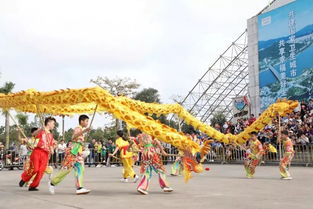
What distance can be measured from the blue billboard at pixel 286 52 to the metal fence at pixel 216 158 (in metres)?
5.11

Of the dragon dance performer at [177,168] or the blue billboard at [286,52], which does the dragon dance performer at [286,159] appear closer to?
the dragon dance performer at [177,168]

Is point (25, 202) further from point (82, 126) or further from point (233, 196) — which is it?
point (233, 196)

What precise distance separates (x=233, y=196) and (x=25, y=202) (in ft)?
12.3

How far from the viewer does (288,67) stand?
22.7 m

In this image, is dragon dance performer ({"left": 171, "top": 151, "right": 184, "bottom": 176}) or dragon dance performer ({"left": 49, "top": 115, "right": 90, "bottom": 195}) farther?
dragon dance performer ({"left": 171, "top": 151, "right": 184, "bottom": 176})

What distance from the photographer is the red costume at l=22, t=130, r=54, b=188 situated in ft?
28.4

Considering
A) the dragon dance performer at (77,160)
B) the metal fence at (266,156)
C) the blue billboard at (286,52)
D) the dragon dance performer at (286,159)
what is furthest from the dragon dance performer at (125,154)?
the blue billboard at (286,52)

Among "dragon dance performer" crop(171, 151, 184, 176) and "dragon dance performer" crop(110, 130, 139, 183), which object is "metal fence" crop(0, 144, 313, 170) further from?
"dragon dance performer" crop(110, 130, 139, 183)

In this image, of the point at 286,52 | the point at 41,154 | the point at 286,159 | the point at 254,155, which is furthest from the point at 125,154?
the point at 286,52

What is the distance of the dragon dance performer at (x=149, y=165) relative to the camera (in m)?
7.90

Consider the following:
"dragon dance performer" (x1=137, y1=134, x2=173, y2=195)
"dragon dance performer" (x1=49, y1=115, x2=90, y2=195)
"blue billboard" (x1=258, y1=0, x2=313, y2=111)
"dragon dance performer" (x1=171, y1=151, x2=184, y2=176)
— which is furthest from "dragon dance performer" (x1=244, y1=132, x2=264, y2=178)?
"blue billboard" (x1=258, y1=0, x2=313, y2=111)

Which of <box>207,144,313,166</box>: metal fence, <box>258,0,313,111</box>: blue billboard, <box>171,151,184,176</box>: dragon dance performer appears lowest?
<box>171,151,184,176</box>: dragon dance performer

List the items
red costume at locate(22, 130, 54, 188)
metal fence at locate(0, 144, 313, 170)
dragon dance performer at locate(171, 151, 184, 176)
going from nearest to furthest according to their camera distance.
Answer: red costume at locate(22, 130, 54, 188) → dragon dance performer at locate(171, 151, 184, 176) → metal fence at locate(0, 144, 313, 170)

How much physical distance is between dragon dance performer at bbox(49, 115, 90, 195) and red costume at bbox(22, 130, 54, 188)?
672 millimetres
